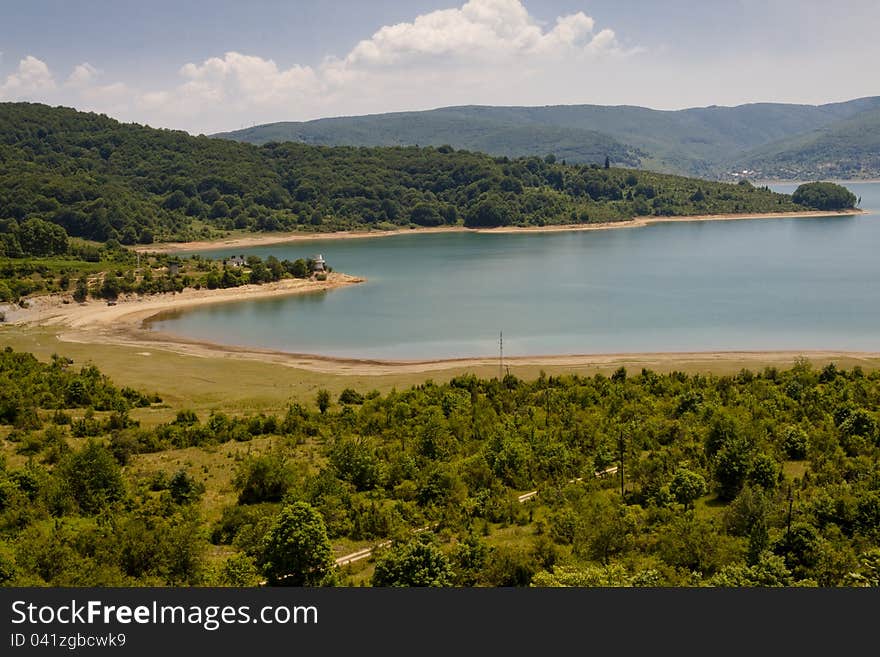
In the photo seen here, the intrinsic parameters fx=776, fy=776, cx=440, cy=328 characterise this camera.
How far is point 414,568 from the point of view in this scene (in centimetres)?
1323

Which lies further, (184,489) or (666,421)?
(666,421)

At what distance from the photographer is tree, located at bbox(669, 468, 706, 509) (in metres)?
18.5

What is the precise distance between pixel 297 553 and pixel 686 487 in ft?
31.3

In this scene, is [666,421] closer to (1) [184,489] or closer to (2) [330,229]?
(1) [184,489]

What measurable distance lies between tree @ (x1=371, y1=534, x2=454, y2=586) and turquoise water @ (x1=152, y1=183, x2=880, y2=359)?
28.6 meters

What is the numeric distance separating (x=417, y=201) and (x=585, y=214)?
27231mm

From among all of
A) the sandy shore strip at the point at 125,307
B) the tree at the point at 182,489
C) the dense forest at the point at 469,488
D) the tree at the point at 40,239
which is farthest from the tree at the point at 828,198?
the tree at the point at 182,489

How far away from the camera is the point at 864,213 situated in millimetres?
135500

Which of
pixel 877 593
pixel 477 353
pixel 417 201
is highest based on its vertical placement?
pixel 417 201

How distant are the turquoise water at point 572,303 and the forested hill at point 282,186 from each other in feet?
72.2

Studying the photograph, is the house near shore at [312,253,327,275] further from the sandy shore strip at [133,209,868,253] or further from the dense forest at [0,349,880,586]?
the dense forest at [0,349,880,586]

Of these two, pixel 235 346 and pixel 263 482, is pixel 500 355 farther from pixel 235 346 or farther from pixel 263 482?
pixel 263 482

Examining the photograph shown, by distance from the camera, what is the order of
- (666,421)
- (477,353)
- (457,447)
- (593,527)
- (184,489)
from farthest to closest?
(477,353)
(666,421)
(457,447)
(184,489)
(593,527)

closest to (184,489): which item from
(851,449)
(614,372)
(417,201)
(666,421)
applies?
(666,421)
